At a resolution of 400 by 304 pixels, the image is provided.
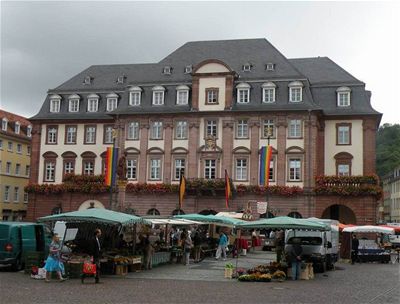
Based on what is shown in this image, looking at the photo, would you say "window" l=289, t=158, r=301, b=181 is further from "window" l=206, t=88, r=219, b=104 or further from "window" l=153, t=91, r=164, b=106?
"window" l=153, t=91, r=164, b=106

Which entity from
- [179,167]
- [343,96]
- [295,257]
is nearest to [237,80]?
[179,167]

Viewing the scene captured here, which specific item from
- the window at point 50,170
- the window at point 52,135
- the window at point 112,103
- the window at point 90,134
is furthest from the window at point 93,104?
the window at point 50,170

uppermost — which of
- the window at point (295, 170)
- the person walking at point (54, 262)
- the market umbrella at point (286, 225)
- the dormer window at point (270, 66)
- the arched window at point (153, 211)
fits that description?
the dormer window at point (270, 66)

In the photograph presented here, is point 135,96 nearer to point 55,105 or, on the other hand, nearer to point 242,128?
point 55,105

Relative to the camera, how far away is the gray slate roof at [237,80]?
181 ft

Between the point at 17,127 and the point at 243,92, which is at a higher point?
the point at 243,92

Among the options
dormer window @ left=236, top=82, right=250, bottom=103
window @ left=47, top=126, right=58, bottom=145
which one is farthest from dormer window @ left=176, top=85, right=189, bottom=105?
window @ left=47, top=126, right=58, bottom=145

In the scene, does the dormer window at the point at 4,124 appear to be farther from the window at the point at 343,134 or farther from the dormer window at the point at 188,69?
the window at the point at 343,134

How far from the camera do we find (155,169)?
56750 mm

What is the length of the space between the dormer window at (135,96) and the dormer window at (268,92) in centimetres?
1164

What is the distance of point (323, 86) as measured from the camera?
187ft

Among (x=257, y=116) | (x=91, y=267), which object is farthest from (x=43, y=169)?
(x=91, y=267)

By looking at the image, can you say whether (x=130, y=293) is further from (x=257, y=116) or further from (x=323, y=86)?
(x=323, y=86)

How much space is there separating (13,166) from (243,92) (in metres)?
32.9
